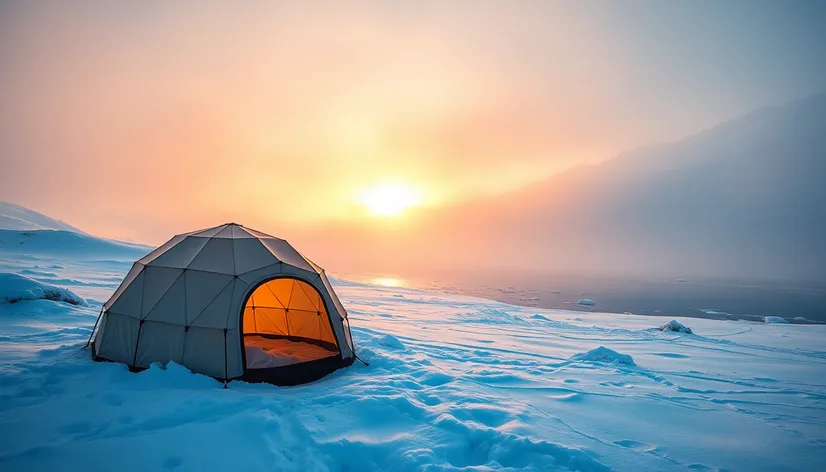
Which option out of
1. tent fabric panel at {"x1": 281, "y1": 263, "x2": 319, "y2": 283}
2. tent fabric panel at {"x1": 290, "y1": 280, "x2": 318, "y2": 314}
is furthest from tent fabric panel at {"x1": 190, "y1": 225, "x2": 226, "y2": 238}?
tent fabric panel at {"x1": 290, "y1": 280, "x2": 318, "y2": 314}

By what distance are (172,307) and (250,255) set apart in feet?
5.76

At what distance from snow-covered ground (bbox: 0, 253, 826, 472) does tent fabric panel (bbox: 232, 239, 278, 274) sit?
7.37ft

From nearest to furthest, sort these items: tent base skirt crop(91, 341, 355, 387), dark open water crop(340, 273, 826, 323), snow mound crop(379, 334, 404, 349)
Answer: tent base skirt crop(91, 341, 355, 387), snow mound crop(379, 334, 404, 349), dark open water crop(340, 273, 826, 323)

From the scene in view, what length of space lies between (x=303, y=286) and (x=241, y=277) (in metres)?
2.67

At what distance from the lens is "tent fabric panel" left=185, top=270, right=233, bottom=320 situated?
7.31 metres

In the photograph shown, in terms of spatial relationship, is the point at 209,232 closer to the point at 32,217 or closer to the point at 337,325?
the point at 337,325

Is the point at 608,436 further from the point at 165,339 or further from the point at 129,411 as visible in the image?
the point at 165,339

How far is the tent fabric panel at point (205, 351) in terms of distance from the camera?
7.00 meters

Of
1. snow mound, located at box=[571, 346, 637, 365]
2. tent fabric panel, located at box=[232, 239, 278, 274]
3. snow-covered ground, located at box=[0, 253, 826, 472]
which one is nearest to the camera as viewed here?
snow-covered ground, located at box=[0, 253, 826, 472]

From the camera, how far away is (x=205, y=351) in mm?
7062

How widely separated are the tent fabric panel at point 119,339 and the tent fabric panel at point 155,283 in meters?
0.38

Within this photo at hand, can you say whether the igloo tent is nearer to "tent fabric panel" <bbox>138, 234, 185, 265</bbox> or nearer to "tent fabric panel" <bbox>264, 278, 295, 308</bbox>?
"tent fabric panel" <bbox>138, 234, 185, 265</bbox>

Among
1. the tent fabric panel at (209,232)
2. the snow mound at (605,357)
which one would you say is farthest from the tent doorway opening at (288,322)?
the snow mound at (605,357)

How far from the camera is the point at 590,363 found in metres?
10.8
